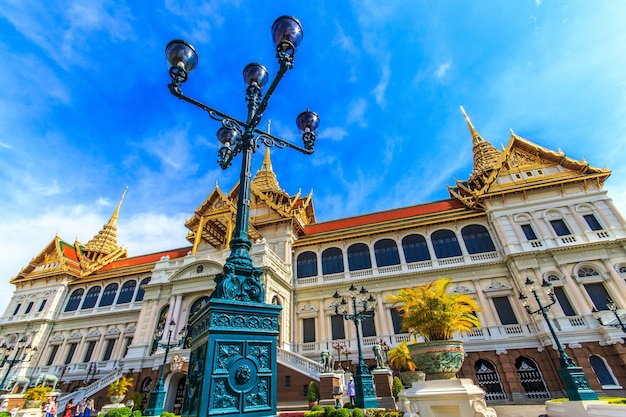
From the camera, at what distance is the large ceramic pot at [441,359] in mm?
5852

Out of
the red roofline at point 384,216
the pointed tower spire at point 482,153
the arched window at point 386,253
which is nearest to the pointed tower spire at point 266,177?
the red roofline at point 384,216

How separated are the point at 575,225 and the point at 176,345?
2520 centimetres

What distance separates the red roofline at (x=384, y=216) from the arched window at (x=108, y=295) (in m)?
18.2

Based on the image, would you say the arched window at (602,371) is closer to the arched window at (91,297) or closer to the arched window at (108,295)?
the arched window at (108,295)

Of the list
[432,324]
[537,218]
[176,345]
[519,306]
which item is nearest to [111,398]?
[176,345]

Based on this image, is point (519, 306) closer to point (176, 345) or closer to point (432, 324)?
point (432, 324)

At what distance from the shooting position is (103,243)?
119ft

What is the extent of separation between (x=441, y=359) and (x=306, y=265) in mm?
17876

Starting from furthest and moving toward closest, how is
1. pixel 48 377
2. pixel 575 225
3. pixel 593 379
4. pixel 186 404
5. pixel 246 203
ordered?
pixel 48 377 → pixel 575 225 → pixel 593 379 → pixel 246 203 → pixel 186 404

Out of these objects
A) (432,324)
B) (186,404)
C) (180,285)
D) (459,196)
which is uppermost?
(459,196)

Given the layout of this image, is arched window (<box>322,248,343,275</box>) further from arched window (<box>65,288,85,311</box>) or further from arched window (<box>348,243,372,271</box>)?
arched window (<box>65,288,85,311</box>)

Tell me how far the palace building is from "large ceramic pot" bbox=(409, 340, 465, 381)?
9114mm

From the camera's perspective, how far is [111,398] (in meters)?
16.8

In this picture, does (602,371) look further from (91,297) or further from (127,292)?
(91,297)
